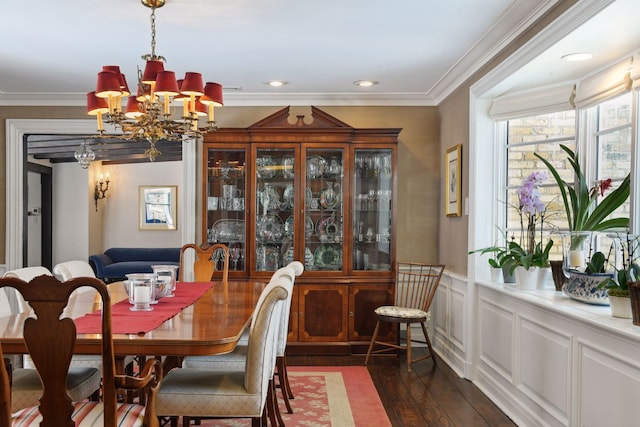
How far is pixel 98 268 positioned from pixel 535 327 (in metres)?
7.69

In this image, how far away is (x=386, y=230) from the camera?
490cm

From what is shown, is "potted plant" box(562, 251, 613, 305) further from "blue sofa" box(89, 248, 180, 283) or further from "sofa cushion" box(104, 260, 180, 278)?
"blue sofa" box(89, 248, 180, 283)

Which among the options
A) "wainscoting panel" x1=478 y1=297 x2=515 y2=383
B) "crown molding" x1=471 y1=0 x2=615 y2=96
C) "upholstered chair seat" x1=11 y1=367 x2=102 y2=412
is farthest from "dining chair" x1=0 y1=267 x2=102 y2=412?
"crown molding" x1=471 y1=0 x2=615 y2=96

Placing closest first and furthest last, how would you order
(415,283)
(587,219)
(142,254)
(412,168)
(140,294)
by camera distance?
(140,294)
(587,219)
(415,283)
(412,168)
(142,254)

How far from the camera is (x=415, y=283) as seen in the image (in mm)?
5043

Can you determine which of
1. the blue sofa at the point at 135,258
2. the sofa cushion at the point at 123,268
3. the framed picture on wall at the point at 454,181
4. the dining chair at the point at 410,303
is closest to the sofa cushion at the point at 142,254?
the blue sofa at the point at 135,258

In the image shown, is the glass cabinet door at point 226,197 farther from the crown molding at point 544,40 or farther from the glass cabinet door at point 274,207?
the crown molding at point 544,40

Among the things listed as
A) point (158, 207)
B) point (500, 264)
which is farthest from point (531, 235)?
point (158, 207)

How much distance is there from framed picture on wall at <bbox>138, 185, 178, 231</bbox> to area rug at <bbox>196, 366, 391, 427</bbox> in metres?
6.29

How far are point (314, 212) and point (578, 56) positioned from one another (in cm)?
261

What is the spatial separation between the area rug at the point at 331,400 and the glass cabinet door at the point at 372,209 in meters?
1.05

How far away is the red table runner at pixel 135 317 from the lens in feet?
6.96

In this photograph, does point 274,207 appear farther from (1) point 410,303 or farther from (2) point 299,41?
(2) point 299,41

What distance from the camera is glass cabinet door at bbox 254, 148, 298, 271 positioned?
491 centimetres
